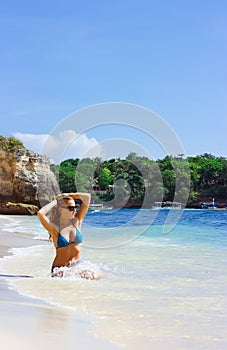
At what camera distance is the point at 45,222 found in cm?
761

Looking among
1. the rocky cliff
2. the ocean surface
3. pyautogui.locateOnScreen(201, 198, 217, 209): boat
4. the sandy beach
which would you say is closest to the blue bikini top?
the ocean surface

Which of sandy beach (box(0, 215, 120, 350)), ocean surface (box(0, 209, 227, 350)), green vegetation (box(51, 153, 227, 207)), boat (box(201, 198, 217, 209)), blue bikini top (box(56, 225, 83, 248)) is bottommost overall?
ocean surface (box(0, 209, 227, 350))

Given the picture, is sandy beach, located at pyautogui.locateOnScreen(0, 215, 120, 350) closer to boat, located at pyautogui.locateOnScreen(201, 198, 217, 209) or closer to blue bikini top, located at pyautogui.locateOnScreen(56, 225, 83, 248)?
blue bikini top, located at pyautogui.locateOnScreen(56, 225, 83, 248)

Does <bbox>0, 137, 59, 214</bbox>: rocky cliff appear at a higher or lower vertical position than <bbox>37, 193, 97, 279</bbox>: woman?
higher

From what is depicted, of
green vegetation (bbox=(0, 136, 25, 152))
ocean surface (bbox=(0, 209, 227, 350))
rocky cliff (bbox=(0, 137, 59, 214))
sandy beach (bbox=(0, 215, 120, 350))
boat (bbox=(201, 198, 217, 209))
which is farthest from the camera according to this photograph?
boat (bbox=(201, 198, 217, 209))

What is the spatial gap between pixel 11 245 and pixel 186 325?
8.63 meters

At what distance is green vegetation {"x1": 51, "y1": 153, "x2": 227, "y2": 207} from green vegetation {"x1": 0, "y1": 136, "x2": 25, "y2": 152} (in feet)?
13.4

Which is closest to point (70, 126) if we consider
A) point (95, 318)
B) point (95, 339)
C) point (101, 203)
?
point (95, 318)

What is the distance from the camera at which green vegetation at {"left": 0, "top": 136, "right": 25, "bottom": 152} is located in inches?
1666

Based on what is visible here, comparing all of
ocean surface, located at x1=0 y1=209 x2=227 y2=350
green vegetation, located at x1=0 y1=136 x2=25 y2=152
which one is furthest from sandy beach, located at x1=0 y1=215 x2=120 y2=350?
green vegetation, located at x1=0 y1=136 x2=25 y2=152

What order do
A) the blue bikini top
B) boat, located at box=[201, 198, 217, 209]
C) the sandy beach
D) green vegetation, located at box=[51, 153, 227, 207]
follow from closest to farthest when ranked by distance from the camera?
the sandy beach → the blue bikini top → green vegetation, located at box=[51, 153, 227, 207] → boat, located at box=[201, 198, 217, 209]

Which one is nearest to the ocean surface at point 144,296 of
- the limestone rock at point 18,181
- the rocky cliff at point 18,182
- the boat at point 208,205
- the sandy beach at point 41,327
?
the sandy beach at point 41,327

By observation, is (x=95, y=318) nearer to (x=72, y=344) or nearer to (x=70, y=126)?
(x=72, y=344)

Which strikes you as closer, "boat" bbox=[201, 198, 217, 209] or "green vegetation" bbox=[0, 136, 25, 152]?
"green vegetation" bbox=[0, 136, 25, 152]
